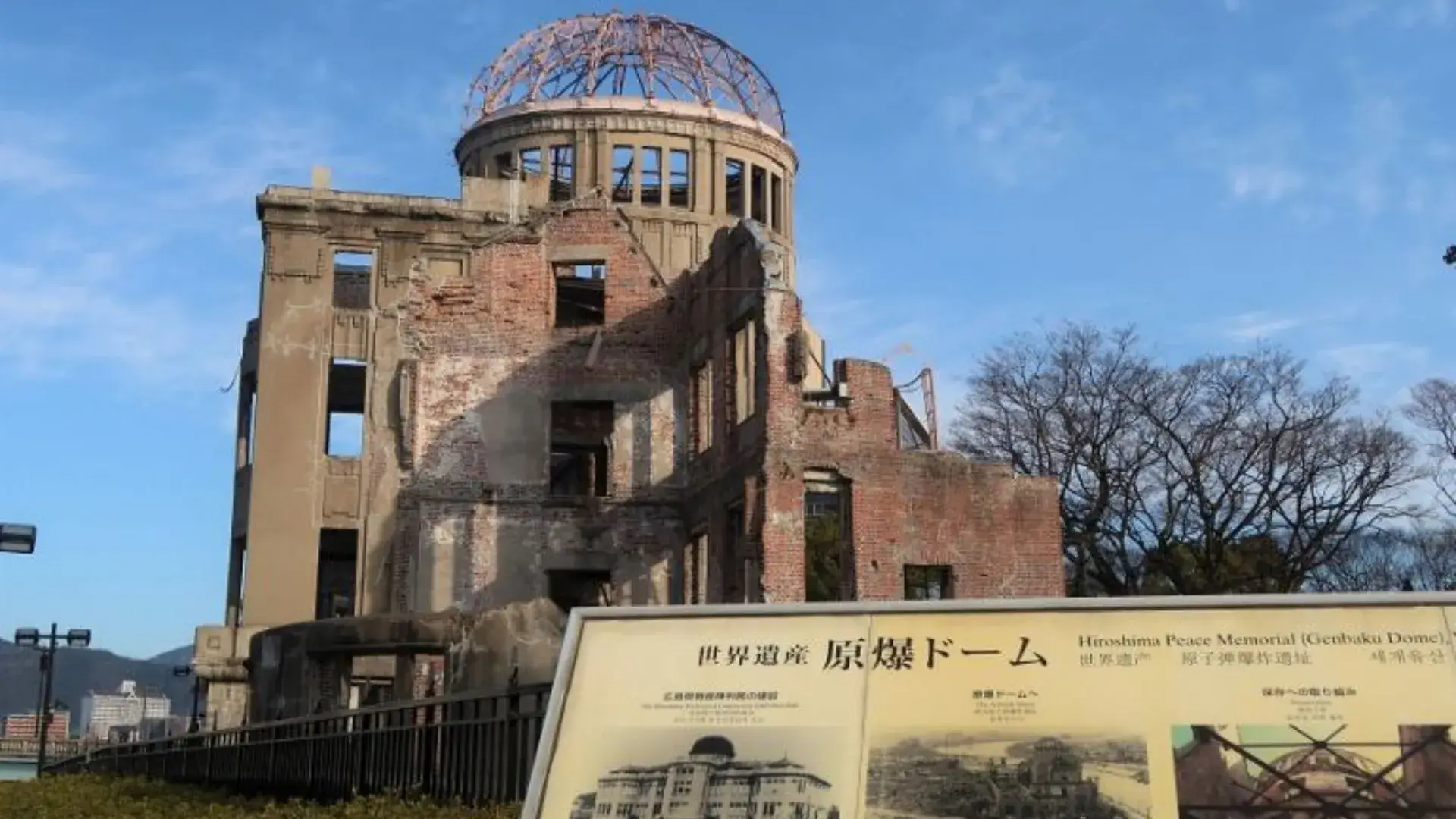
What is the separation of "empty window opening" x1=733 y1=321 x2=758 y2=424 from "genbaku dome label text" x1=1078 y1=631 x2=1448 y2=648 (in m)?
19.0

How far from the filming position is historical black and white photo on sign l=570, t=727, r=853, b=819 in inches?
187

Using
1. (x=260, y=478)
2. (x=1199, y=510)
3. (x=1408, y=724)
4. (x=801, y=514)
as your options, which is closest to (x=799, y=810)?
(x=1408, y=724)

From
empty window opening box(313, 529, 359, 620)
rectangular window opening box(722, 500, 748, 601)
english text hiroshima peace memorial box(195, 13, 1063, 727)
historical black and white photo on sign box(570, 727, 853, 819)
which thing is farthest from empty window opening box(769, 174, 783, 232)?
historical black and white photo on sign box(570, 727, 853, 819)

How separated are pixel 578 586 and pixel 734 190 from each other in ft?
57.9

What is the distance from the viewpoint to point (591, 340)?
27.5 metres

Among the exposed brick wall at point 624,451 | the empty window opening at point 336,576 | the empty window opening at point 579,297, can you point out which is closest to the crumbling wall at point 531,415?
the exposed brick wall at point 624,451

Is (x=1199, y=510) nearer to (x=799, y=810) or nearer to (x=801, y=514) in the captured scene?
(x=801, y=514)

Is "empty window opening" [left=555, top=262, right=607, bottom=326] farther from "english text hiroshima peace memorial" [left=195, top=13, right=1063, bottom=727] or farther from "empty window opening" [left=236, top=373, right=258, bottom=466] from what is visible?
"empty window opening" [left=236, top=373, right=258, bottom=466]

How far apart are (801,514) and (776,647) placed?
1615 cm

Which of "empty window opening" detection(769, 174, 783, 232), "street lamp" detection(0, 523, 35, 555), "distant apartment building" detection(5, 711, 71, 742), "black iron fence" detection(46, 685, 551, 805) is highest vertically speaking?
"empty window opening" detection(769, 174, 783, 232)

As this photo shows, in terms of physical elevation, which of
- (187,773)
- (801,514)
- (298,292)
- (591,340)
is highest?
(298,292)

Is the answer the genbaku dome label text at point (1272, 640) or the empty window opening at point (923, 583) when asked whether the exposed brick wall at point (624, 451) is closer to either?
the empty window opening at point (923, 583)

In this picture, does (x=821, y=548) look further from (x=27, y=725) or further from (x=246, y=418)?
(x=27, y=725)

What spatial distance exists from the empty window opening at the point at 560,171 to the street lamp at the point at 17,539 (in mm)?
22419
